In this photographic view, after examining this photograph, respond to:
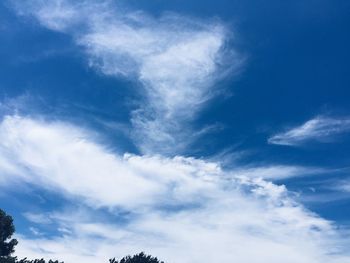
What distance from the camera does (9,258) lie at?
58312mm

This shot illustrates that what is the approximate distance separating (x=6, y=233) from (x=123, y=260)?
20.3 m

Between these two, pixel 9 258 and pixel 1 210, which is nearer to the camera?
pixel 9 258

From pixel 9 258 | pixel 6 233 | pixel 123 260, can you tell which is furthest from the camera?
pixel 123 260

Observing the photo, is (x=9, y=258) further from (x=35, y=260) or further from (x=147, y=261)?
(x=147, y=261)

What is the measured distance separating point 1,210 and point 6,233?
3.68 meters

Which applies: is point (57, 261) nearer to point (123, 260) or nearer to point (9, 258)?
point (9, 258)

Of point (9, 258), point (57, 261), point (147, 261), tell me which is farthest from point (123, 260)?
point (9, 258)

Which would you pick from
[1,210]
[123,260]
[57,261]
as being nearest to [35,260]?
[57,261]

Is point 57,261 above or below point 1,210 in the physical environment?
below

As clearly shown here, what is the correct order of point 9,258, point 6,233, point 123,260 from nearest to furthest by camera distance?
point 9,258, point 6,233, point 123,260

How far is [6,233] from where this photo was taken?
62.3 m

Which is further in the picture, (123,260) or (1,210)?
(123,260)

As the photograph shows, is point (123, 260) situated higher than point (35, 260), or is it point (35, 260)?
point (123, 260)

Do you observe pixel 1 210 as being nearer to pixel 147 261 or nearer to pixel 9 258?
pixel 9 258
